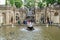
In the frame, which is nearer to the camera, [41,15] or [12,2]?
[41,15]

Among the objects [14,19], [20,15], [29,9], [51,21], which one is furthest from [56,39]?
[29,9]

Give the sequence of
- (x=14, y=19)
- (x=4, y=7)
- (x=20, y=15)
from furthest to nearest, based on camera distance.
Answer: (x=20, y=15), (x=14, y=19), (x=4, y=7)

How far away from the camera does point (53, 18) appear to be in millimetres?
72500

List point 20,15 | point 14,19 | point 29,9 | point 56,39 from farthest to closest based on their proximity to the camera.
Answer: point 29,9 < point 20,15 < point 14,19 < point 56,39

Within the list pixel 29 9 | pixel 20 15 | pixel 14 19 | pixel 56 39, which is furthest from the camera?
pixel 29 9

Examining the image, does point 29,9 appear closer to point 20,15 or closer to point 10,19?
point 20,15

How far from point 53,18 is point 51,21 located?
10.4 ft

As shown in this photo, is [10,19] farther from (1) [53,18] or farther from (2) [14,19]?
(1) [53,18]

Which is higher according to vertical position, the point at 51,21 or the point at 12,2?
the point at 12,2

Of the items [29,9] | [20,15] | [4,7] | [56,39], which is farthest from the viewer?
[29,9]

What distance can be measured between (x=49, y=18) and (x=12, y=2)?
15.5 metres

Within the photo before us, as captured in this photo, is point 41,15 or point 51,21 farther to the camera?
point 41,15

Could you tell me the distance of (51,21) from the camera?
69.5m

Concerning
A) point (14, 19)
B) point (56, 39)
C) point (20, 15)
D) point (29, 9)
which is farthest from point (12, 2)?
point (56, 39)
